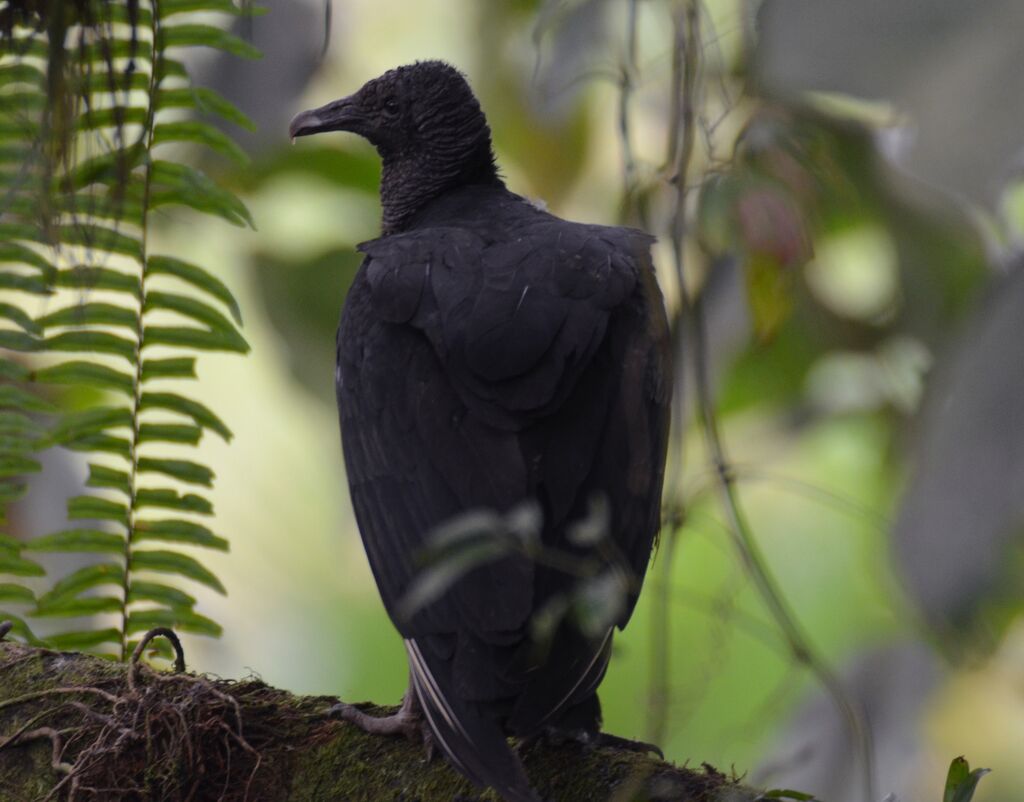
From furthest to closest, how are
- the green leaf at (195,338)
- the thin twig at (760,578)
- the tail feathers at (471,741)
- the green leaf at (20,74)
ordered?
the green leaf at (195,338)
the green leaf at (20,74)
the tail feathers at (471,741)
the thin twig at (760,578)

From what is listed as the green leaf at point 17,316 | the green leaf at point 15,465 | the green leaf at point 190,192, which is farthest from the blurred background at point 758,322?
the green leaf at point 17,316

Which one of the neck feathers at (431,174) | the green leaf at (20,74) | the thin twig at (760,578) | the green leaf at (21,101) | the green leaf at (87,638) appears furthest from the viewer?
the neck feathers at (431,174)

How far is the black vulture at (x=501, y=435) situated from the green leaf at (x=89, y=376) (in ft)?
2.36

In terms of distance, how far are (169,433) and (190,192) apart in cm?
66

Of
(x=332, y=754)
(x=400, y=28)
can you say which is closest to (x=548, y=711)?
(x=332, y=754)

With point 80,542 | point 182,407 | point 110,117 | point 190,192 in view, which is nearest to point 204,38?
point 190,192

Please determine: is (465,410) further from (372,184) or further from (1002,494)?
(372,184)

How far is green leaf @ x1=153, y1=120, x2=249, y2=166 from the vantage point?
3582mm

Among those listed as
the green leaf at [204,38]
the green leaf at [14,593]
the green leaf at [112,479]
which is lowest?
the green leaf at [14,593]

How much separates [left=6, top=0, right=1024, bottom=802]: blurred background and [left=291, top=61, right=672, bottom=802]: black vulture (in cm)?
23

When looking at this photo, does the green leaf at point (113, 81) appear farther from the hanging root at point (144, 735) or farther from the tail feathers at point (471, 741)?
the tail feathers at point (471, 741)

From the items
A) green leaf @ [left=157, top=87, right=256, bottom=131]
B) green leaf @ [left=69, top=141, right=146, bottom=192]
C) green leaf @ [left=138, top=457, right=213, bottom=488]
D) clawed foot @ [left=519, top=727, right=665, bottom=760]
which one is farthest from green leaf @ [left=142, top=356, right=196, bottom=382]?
clawed foot @ [left=519, top=727, right=665, bottom=760]

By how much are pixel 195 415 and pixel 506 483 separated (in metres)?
1.29

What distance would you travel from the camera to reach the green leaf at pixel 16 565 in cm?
349
